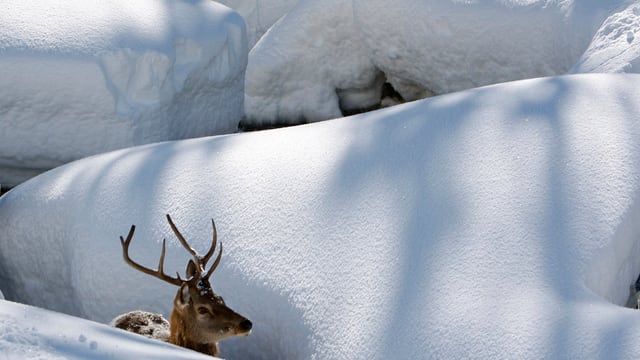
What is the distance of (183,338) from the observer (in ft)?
9.52

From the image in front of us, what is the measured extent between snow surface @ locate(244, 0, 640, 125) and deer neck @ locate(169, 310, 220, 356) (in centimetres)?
199

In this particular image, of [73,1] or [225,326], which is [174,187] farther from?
A: [73,1]

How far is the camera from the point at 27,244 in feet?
13.1

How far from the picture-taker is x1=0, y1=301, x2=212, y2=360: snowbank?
6.54ft

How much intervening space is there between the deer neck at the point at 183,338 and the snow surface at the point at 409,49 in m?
1.99

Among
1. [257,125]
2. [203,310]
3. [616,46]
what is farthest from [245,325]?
[257,125]

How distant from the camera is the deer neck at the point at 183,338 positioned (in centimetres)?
289

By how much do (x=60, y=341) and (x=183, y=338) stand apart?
0.85 m

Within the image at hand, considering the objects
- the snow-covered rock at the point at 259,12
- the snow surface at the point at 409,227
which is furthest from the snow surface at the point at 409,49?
the snow-covered rock at the point at 259,12

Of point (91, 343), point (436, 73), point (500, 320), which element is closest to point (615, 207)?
point (500, 320)

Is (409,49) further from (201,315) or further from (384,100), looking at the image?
(201,315)

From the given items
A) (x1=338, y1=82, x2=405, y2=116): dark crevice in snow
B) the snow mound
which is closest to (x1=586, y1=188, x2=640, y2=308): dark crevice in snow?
the snow mound

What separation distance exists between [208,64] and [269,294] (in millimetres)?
2736

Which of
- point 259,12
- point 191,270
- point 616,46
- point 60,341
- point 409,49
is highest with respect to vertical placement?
point 616,46
